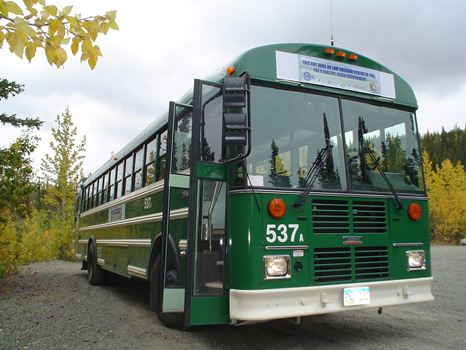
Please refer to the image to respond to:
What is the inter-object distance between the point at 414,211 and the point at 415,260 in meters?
0.54

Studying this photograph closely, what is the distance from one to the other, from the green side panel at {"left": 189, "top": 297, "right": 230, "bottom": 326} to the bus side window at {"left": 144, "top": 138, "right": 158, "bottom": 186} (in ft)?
7.93

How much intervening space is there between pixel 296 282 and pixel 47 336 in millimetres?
3199

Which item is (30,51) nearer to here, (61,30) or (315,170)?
(61,30)

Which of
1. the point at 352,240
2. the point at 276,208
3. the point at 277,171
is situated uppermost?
the point at 277,171

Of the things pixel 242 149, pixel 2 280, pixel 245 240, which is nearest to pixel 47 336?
pixel 245 240

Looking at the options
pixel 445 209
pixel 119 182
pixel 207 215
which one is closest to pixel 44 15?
pixel 207 215

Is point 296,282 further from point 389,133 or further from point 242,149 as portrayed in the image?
point 389,133

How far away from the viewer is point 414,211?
4.39 meters

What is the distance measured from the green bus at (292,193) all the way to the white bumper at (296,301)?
0.01 metres

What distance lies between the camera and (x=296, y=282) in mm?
3691

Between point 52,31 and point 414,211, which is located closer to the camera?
point 52,31

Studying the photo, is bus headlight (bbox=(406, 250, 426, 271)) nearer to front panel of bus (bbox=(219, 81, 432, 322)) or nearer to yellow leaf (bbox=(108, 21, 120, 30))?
front panel of bus (bbox=(219, 81, 432, 322))

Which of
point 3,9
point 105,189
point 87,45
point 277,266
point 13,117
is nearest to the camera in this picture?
point 3,9

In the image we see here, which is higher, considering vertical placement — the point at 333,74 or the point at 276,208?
the point at 333,74
